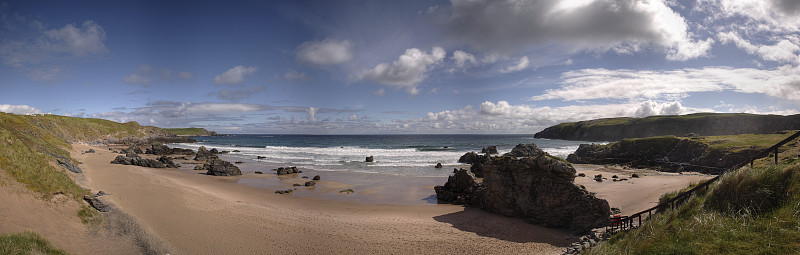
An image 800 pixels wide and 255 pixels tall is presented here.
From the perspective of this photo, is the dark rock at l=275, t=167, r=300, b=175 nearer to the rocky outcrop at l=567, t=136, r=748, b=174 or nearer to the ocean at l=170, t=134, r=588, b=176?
the ocean at l=170, t=134, r=588, b=176

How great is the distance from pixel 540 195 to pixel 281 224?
11765 millimetres

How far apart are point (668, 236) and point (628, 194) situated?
1594 cm

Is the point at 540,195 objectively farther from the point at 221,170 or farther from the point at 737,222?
the point at 221,170

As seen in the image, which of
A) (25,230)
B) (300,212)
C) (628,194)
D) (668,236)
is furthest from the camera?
(628,194)

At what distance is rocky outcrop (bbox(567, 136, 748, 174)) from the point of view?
30062mm

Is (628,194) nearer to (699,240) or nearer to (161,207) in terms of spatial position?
(699,240)

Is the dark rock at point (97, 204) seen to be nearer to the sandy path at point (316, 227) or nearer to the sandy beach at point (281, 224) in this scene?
the sandy beach at point (281, 224)

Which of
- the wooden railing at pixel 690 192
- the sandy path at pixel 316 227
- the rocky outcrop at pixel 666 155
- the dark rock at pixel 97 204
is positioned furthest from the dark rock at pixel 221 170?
the rocky outcrop at pixel 666 155

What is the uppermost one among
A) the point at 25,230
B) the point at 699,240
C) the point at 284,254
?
the point at 699,240

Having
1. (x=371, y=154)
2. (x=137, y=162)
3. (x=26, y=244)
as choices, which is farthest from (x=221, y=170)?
(x=371, y=154)

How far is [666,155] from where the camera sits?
3834 centimetres

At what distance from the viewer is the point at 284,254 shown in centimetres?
1039

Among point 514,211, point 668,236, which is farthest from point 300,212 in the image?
point 668,236

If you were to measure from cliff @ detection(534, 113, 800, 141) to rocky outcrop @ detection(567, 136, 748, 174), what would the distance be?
59618 millimetres
